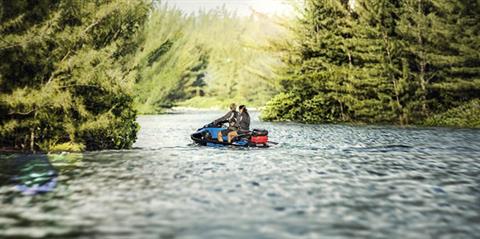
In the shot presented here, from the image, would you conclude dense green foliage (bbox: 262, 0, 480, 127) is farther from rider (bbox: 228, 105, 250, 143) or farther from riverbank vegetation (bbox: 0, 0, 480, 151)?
rider (bbox: 228, 105, 250, 143)

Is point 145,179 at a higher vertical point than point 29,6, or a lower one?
lower

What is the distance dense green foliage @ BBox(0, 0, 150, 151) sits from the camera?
17.0 meters

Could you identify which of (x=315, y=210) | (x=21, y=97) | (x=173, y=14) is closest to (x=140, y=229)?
Result: (x=315, y=210)

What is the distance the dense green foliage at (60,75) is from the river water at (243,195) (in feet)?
4.28

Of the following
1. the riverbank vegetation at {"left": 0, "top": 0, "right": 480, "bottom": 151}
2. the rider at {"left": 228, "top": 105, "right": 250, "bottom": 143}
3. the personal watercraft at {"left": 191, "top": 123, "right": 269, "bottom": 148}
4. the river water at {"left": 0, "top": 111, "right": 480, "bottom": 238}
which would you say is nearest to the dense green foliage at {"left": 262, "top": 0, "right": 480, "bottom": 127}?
the riverbank vegetation at {"left": 0, "top": 0, "right": 480, "bottom": 151}

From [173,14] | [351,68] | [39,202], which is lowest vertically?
[39,202]

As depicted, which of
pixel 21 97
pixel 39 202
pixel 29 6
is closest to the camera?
pixel 39 202

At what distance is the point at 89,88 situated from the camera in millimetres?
19250

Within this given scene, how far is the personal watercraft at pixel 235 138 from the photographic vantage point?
20734mm

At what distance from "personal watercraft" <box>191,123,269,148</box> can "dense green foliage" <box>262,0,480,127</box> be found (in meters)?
16.5

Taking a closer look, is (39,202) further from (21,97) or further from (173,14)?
(173,14)

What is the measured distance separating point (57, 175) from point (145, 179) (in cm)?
234

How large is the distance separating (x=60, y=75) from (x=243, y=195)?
10048 millimetres

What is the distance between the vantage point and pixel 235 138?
841 inches
